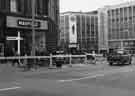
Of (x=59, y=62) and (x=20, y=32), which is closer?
(x=59, y=62)

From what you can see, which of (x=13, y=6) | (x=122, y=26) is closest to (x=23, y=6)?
(x=13, y=6)

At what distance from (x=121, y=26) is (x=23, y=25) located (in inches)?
3092

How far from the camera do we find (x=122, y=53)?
24984 millimetres

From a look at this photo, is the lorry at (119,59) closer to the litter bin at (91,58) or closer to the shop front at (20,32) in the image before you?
the litter bin at (91,58)

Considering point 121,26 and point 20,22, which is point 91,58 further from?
point 121,26

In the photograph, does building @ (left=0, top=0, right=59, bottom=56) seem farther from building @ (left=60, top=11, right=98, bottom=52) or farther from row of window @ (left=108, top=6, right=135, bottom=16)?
building @ (left=60, top=11, right=98, bottom=52)

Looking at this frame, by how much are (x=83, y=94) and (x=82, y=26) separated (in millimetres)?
111121

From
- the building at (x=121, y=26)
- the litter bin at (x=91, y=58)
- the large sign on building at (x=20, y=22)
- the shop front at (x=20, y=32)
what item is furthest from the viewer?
the building at (x=121, y=26)

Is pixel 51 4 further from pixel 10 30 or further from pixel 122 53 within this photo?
pixel 122 53

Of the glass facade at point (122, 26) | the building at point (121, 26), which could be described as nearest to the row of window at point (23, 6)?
the building at point (121, 26)

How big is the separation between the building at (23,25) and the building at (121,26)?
67.0m

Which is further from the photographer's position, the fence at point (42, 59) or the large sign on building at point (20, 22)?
the large sign on building at point (20, 22)

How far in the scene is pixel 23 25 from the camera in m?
24.0

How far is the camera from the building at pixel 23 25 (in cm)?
2358
